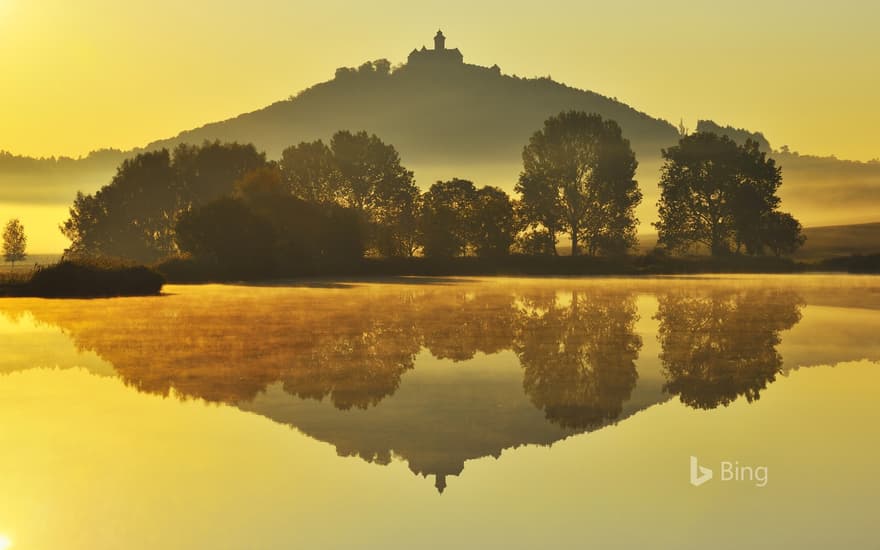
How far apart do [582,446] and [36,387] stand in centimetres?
1236

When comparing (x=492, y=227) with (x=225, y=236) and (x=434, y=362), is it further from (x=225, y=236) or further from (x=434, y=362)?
(x=434, y=362)

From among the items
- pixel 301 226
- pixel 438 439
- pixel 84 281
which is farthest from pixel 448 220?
pixel 438 439

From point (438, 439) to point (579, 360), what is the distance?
33.5ft

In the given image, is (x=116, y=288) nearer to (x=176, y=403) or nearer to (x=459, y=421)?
(x=176, y=403)

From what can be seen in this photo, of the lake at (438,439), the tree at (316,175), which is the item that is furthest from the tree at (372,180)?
the lake at (438,439)

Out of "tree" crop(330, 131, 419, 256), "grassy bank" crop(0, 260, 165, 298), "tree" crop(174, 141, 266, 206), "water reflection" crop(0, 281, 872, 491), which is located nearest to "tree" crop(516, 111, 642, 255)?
"tree" crop(330, 131, 419, 256)

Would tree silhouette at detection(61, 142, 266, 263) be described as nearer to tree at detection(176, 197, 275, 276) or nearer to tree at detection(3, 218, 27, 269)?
tree at detection(176, 197, 275, 276)

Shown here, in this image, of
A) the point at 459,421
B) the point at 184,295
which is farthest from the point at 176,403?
the point at 184,295

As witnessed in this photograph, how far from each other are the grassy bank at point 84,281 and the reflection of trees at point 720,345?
100 ft

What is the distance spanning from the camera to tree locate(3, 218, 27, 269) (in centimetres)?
16662

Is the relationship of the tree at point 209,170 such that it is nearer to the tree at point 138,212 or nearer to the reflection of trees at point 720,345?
the tree at point 138,212

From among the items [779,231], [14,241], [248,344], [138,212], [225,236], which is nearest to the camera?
[248,344]

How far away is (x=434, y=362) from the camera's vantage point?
24047 millimetres

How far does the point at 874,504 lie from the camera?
11023mm
